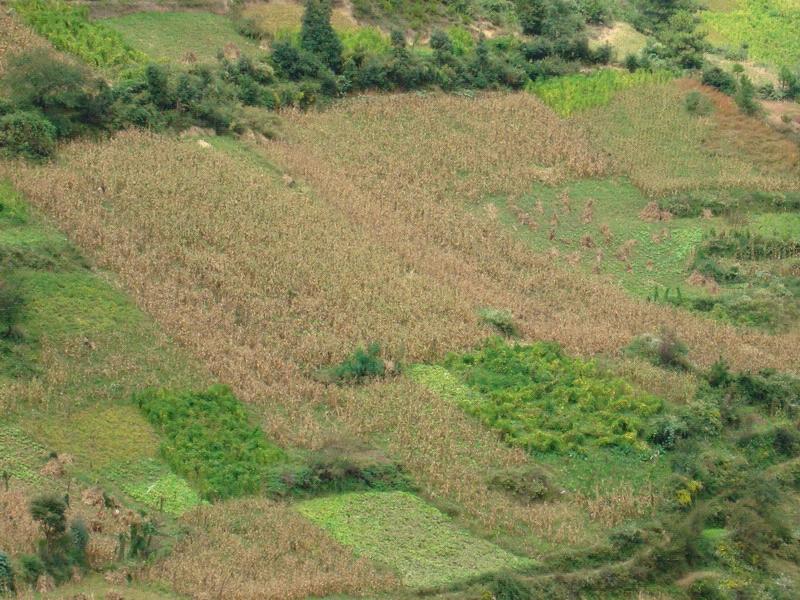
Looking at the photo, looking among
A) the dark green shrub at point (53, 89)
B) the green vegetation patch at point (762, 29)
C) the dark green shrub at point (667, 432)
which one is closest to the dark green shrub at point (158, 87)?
the dark green shrub at point (53, 89)

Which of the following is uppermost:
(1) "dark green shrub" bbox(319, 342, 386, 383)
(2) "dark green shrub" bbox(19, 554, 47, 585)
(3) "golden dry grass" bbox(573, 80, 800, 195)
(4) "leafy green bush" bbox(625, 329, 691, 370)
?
(3) "golden dry grass" bbox(573, 80, 800, 195)

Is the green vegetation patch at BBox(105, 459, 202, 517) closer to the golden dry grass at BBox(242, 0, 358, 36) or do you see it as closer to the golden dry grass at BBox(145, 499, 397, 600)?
the golden dry grass at BBox(145, 499, 397, 600)

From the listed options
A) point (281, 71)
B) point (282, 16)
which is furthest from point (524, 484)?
point (282, 16)

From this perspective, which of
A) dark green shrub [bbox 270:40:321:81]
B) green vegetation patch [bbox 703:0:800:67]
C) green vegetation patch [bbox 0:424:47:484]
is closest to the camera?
green vegetation patch [bbox 0:424:47:484]

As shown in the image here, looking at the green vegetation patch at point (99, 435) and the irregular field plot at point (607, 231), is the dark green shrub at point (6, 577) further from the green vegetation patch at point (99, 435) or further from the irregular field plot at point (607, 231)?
the irregular field plot at point (607, 231)

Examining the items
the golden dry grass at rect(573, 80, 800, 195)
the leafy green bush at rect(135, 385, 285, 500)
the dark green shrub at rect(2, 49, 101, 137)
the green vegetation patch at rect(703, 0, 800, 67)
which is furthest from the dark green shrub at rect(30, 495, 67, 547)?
the green vegetation patch at rect(703, 0, 800, 67)

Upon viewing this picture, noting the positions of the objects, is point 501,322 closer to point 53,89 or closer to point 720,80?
point 53,89
